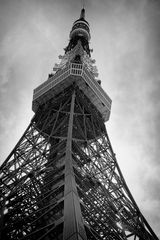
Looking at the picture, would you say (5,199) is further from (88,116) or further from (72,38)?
(72,38)

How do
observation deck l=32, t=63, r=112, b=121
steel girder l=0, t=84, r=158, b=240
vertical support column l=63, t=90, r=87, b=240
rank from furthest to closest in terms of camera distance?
1. observation deck l=32, t=63, r=112, b=121
2. steel girder l=0, t=84, r=158, b=240
3. vertical support column l=63, t=90, r=87, b=240

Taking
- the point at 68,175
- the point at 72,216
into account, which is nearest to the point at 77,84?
the point at 68,175

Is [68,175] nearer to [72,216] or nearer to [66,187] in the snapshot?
[66,187]

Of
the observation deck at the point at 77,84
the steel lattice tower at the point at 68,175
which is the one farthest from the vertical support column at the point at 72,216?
the observation deck at the point at 77,84

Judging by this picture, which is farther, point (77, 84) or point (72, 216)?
point (77, 84)

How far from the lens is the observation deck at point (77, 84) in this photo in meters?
37.3

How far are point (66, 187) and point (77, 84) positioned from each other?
24.8 meters

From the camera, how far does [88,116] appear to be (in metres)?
36.0

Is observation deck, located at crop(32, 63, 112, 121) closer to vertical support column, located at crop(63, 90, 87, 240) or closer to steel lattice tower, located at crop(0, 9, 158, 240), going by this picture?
steel lattice tower, located at crop(0, 9, 158, 240)

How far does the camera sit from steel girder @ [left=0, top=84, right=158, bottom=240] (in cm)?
1255

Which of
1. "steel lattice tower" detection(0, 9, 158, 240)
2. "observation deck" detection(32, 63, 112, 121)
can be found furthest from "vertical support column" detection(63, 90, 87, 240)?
"observation deck" detection(32, 63, 112, 121)

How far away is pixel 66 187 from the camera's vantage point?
1337cm

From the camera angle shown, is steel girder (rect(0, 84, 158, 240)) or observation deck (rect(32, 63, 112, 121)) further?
observation deck (rect(32, 63, 112, 121))

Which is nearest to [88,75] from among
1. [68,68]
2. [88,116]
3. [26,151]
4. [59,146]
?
[68,68]
